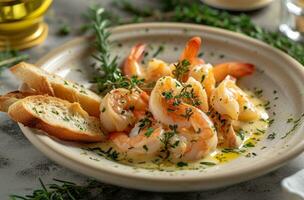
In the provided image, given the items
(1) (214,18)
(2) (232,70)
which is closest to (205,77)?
(2) (232,70)

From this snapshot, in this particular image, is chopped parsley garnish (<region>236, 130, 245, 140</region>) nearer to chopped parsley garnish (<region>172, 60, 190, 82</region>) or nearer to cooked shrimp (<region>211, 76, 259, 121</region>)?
cooked shrimp (<region>211, 76, 259, 121</region>)

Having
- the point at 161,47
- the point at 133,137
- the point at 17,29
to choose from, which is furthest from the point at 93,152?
the point at 17,29

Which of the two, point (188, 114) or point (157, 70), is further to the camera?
point (157, 70)

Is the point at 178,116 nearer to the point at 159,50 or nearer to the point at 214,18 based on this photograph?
the point at 159,50

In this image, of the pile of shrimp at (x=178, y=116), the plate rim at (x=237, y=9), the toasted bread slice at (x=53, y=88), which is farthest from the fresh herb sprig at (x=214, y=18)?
the toasted bread slice at (x=53, y=88)

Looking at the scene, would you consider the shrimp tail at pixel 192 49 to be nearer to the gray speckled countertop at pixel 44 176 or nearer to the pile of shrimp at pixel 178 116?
the pile of shrimp at pixel 178 116

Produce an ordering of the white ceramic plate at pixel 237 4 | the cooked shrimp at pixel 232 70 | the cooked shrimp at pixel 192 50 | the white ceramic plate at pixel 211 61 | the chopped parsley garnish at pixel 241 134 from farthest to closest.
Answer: the white ceramic plate at pixel 237 4 < the cooked shrimp at pixel 232 70 < the cooked shrimp at pixel 192 50 < the chopped parsley garnish at pixel 241 134 < the white ceramic plate at pixel 211 61

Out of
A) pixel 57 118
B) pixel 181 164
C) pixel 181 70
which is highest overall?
pixel 181 70
